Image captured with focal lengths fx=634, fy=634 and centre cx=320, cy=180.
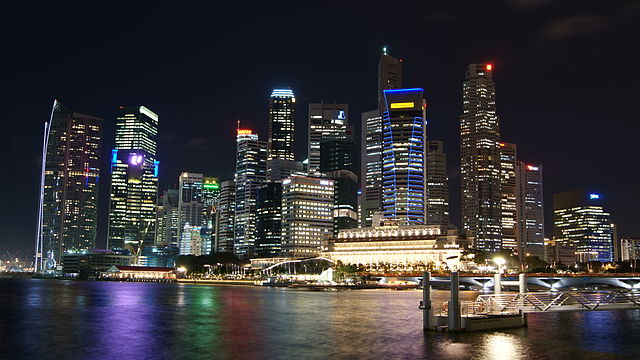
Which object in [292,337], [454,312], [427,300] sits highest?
[427,300]

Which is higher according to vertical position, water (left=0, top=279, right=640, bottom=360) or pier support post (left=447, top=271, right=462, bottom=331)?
pier support post (left=447, top=271, right=462, bottom=331)

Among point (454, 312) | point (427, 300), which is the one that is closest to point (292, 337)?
point (427, 300)

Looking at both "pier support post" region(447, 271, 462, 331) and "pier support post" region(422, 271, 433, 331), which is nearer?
"pier support post" region(447, 271, 462, 331)

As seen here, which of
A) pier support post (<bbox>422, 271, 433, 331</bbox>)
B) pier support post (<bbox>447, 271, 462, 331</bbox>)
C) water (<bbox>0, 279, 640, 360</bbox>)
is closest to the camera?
water (<bbox>0, 279, 640, 360</bbox>)

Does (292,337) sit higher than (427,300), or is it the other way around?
(427,300)

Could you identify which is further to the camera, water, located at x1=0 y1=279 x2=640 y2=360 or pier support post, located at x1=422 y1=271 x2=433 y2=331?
pier support post, located at x1=422 y1=271 x2=433 y2=331

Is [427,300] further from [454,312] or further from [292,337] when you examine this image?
[292,337]

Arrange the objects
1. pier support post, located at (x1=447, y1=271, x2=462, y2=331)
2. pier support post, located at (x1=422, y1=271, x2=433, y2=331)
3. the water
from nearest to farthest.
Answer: the water, pier support post, located at (x1=447, y1=271, x2=462, y2=331), pier support post, located at (x1=422, y1=271, x2=433, y2=331)

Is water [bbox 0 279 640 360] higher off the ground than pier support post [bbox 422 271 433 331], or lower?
lower

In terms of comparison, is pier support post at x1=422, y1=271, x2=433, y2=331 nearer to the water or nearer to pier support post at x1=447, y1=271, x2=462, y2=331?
the water

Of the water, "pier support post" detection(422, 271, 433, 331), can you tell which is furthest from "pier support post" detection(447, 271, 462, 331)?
"pier support post" detection(422, 271, 433, 331)

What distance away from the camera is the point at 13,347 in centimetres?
5481

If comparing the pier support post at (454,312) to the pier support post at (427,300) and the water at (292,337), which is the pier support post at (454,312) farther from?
the pier support post at (427,300)

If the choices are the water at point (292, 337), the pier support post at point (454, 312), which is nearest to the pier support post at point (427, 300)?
the water at point (292, 337)
